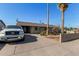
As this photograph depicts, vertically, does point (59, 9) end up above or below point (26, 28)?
above

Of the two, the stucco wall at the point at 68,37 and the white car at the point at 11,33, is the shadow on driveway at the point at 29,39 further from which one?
the stucco wall at the point at 68,37

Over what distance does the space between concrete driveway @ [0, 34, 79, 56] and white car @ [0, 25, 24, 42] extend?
138 millimetres

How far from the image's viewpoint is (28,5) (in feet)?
21.8

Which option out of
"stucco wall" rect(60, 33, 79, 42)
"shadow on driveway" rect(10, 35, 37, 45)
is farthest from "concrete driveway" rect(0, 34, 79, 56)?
"stucco wall" rect(60, 33, 79, 42)

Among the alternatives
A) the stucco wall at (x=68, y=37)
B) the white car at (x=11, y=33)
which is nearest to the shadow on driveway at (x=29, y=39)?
the white car at (x=11, y=33)

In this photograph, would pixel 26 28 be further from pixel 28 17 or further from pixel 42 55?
pixel 42 55

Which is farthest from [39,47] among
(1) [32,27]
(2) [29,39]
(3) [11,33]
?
(3) [11,33]

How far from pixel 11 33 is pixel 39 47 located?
0.86 metres

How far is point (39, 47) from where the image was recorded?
6.80 m

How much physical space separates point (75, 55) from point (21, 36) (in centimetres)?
156

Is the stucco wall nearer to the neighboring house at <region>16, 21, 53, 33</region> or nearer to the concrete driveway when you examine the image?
the concrete driveway

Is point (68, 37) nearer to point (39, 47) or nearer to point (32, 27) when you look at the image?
point (39, 47)

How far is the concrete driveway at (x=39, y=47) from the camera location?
6562mm

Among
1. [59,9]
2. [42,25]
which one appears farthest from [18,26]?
[59,9]
